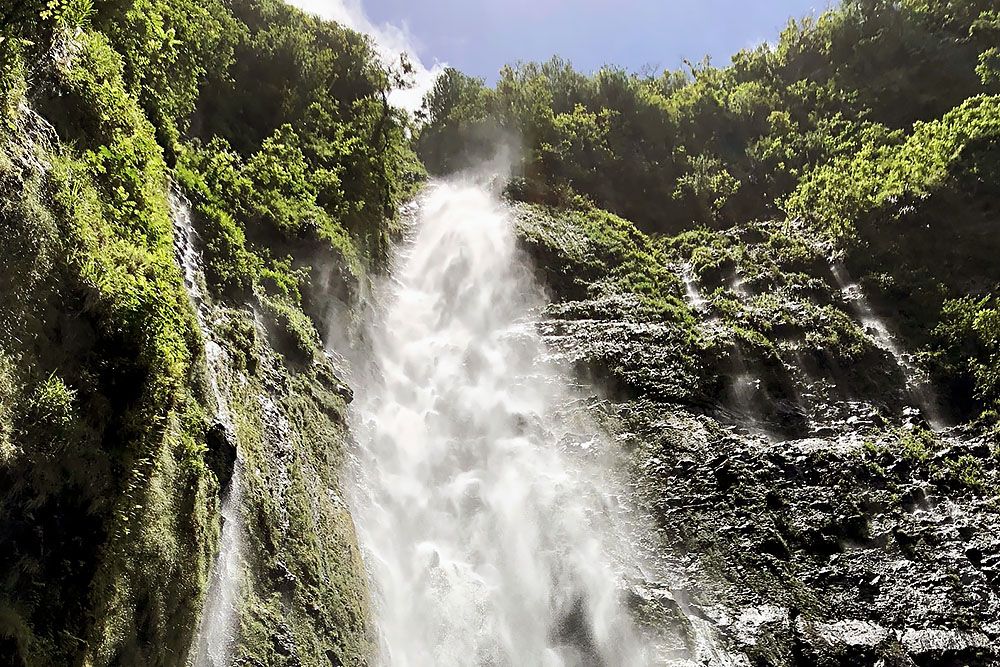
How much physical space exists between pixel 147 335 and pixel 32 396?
37.4 inches

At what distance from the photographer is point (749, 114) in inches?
902

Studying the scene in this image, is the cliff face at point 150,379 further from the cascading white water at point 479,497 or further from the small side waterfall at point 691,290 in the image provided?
the small side waterfall at point 691,290

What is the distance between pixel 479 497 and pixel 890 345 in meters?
9.82

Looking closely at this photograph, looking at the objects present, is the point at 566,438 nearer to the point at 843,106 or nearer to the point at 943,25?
the point at 843,106

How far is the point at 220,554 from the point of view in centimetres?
618

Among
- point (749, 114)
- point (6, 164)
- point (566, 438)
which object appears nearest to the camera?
point (6, 164)

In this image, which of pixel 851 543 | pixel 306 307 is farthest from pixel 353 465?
pixel 851 543

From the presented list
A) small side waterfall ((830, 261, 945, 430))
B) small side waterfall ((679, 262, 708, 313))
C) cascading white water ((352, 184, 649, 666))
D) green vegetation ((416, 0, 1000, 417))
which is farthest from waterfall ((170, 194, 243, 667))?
small side waterfall ((830, 261, 945, 430))

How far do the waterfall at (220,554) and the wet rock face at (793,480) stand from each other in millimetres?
6096

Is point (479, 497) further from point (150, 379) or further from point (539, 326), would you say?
point (150, 379)

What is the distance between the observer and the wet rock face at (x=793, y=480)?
9883 mm

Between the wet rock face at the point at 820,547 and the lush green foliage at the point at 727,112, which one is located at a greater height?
the lush green foliage at the point at 727,112

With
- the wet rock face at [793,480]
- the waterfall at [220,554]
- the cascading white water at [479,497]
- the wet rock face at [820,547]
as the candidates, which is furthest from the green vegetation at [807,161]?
Answer: the waterfall at [220,554]

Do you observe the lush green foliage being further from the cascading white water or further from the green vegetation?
the cascading white water
